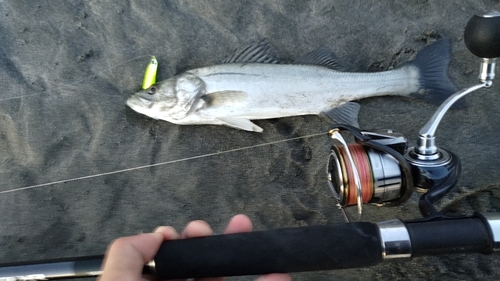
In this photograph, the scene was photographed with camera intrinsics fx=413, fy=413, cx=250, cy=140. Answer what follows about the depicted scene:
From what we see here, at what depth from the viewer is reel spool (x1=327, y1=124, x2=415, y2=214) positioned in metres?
1.53

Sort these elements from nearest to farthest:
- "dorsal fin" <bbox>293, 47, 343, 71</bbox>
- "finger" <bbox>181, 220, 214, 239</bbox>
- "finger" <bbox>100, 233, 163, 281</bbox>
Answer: "finger" <bbox>100, 233, 163, 281</bbox>, "finger" <bbox>181, 220, 214, 239</bbox>, "dorsal fin" <bbox>293, 47, 343, 71</bbox>

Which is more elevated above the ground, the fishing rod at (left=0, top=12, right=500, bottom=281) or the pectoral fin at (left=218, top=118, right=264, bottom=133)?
the pectoral fin at (left=218, top=118, right=264, bottom=133)

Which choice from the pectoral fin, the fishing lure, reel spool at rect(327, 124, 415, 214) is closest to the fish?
the pectoral fin

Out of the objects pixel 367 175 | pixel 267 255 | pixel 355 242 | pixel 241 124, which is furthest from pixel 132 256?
pixel 241 124

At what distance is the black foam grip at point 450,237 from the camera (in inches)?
49.6

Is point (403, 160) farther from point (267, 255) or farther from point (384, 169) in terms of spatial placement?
point (267, 255)

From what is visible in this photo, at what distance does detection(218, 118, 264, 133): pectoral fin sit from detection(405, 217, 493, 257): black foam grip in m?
1.17

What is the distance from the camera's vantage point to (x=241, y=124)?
2293 millimetres

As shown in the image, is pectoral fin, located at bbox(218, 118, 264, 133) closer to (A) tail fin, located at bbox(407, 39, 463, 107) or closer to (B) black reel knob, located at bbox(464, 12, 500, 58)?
(A) tail fin, located at bbox(407, 39, 463, 107)

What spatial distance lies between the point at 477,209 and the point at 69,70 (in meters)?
2.43

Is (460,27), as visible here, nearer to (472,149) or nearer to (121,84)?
(472,149)

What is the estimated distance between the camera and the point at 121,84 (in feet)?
7.97

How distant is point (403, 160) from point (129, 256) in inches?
38.8

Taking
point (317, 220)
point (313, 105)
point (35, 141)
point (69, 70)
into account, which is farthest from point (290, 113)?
point (35, 141)
